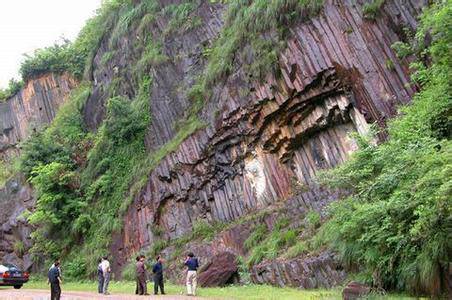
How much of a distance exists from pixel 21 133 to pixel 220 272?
30.7 meters

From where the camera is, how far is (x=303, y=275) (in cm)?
1562

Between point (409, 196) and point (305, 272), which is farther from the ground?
point (409, 196)

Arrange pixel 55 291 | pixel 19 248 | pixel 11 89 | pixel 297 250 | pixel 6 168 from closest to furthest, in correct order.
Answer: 1. pixel 55 291
2. pixel 297 250
3. pixel 19 248
4. pixel 6 168
5. pixel 11 89

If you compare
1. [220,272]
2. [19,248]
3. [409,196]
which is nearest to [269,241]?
[220,272]

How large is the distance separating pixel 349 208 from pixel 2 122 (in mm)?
39117

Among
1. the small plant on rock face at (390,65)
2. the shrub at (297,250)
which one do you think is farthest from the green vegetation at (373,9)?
the shrub at (297,250)

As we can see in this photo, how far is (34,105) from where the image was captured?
42031 mm

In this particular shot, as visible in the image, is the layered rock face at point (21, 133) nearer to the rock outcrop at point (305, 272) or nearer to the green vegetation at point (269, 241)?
the green vegetation at point (269, 241)

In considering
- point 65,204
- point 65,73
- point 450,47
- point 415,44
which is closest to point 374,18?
point 415,44

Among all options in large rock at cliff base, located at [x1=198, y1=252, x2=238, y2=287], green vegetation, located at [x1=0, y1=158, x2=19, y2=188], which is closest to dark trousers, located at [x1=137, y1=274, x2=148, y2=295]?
large rock at cliff base, located at [x1=198, y1=252, x2=238, y2=287]

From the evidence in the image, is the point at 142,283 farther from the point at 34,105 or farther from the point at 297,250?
the point at 34,105

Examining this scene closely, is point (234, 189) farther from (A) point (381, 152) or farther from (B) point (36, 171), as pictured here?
(B) point (36, 171)

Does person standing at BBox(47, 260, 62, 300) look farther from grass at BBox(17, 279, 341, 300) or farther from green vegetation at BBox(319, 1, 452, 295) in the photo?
green vegetation at BBox(319, 1, 452, 295)

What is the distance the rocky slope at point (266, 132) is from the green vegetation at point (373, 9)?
0.23 m
